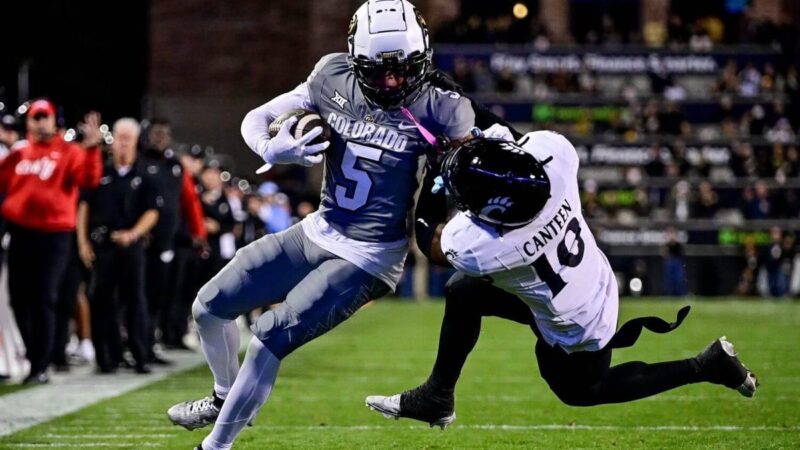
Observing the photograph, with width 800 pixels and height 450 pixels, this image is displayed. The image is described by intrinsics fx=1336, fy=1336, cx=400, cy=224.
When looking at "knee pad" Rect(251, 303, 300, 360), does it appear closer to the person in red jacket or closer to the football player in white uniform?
the football player in white uniform

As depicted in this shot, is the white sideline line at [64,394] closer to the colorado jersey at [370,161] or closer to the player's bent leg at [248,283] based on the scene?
the player's bent leg at [248,283]

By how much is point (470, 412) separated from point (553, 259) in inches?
105

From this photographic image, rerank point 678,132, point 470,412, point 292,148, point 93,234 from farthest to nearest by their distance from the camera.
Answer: point 678,132 → point 93,234 → point 470,412 → point 292,148

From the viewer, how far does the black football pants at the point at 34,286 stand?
28.7ft

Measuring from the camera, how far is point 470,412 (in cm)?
738

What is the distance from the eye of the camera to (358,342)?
1304 cm

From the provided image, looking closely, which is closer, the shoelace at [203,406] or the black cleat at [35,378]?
the shoelace at [203,406]

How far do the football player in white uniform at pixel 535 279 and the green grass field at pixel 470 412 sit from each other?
0.74 m

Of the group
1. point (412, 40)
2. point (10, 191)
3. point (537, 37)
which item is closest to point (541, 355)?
point (412, 40)

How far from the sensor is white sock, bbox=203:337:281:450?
504cm

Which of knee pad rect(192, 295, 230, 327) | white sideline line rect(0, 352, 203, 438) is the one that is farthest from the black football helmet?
white sideline line rect(0, 352, 203, 438)

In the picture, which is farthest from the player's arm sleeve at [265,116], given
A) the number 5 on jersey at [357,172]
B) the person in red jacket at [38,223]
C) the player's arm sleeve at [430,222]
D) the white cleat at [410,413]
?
the person in red jacket at [38,223]

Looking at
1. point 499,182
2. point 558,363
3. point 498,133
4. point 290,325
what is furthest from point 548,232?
point 290,325

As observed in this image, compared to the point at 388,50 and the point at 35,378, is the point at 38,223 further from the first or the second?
the point at 388,50
